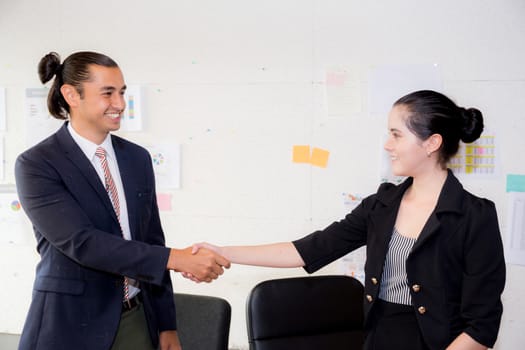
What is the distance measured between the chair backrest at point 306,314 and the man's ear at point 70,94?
0.97m

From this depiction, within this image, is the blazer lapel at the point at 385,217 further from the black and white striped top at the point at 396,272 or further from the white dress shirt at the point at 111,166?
the white dress shirt at the point at 111,166

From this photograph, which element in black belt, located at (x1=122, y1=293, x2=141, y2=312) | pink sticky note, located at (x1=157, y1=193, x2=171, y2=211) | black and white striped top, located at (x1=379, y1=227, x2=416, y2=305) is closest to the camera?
Result: black and white striped top, located at (x1=379, y1=227, x2=416, y2=305)

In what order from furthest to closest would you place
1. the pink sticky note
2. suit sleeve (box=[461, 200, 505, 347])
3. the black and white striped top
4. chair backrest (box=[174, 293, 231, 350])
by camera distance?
the pink sticky note
chair backrest (box=[174, 293, 231, 350])
the black and white striped top
suit sleeve (box=[461, 200, 505, 347])

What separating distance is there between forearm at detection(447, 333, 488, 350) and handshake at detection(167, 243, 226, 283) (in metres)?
0.87

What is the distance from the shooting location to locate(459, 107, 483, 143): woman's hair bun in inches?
58.1

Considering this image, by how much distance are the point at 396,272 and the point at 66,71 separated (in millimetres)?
1357

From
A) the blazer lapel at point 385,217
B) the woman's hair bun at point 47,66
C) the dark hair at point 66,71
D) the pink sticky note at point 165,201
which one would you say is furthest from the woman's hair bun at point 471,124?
the pink sticky note at point 165,201

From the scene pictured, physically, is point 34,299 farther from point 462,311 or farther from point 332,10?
point 332,10

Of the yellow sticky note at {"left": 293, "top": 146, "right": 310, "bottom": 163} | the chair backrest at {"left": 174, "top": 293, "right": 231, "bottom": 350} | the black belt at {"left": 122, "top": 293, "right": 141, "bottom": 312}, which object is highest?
the yellow sticky note at {"left": 293, "top": 146, "right": 310, "bottom": 163}

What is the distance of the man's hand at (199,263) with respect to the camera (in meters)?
1.58

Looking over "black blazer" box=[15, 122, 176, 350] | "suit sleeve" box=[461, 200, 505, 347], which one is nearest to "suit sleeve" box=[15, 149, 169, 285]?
"black blazer" box=[15, 122, 176, 350]

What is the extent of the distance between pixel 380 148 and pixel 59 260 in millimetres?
1677

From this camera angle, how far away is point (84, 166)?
1.48 m

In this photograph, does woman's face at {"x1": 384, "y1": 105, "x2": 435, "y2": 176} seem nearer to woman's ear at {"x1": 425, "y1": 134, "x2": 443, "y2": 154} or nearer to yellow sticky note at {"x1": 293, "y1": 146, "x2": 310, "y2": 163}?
woman's ear at {"x1": 425, "y1": 134, "x2": 443, "y2": 154}
